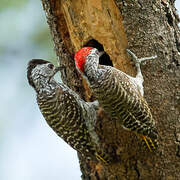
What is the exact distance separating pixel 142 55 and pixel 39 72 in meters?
1.16

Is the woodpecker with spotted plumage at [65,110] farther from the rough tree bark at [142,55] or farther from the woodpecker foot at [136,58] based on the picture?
the woodpecker foot at [136,58]

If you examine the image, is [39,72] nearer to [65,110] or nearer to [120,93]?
[65,110]

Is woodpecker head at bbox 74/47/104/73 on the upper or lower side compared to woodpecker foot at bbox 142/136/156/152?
upper

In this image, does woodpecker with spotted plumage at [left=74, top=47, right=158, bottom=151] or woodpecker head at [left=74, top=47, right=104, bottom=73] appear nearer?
woodpecker with spotted plumage at [left=74, top=47, right=158, bottom=151]

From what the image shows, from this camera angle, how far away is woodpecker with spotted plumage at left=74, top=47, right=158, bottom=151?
3.88 m

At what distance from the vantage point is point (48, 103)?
171 inches

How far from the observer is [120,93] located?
3.96 meters

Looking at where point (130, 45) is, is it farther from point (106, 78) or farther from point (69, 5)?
point (69, 5)

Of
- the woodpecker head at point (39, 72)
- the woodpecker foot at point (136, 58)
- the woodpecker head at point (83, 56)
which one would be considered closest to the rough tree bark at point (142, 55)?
the woodpecker foot at point (136, 58)

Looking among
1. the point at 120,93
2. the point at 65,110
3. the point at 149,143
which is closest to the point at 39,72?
the point at 65,110

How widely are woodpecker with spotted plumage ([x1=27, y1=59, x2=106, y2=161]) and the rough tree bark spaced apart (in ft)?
0.54

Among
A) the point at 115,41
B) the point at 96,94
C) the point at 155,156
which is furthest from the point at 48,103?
the point at 155,156

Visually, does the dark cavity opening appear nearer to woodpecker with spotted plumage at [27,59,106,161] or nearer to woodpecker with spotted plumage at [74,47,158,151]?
woodpecker with spotted plumage at [74,47,158,151]

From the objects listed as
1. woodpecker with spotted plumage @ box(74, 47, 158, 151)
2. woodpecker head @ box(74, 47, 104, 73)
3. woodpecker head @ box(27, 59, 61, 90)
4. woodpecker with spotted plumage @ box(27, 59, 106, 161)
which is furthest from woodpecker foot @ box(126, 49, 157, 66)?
woodpecker head @ box(27, 59, 61, 90)
